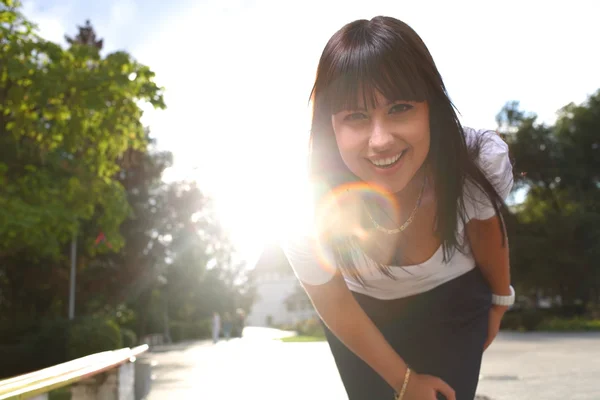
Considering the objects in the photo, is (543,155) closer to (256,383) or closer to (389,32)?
(256,383)

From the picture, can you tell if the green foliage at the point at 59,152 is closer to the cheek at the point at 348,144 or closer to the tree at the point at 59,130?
the tree at the point at 59,130

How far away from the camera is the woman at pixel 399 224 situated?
1.76 metres

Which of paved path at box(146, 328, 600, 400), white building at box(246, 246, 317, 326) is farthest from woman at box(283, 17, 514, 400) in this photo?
→ white building at box(246, 246, 317, 326)

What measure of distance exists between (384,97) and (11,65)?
14.1 metres

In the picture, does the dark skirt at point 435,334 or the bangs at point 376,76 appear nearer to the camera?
the bangs at point 376,76

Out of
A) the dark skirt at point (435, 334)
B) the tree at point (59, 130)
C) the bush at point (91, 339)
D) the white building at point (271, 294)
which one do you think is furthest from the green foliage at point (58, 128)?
the white building at point (271, 294)

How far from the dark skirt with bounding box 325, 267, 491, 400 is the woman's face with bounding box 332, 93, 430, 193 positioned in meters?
0.37

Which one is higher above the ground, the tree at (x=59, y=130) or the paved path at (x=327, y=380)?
the tree at (x=59, y=130)

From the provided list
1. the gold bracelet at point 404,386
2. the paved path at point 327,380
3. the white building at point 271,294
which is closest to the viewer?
the gold bracelet at point 404,386

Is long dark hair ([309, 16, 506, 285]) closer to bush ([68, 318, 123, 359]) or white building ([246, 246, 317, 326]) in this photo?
bush ([68, 318, 123, 359])

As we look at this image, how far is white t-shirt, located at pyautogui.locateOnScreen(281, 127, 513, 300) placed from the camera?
1.85 m

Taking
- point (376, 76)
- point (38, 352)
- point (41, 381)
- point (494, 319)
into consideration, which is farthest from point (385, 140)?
point (38, 352)

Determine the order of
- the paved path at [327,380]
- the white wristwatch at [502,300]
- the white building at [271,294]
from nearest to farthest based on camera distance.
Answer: the white wristwatch at [502,300], the paved path at [327,380], the white building at [271,294]

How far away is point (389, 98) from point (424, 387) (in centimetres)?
73
